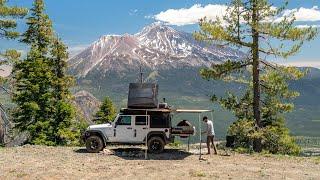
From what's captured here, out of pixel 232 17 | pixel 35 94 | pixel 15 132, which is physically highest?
pixel 232 17

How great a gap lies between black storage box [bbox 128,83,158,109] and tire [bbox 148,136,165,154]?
6.11 feet

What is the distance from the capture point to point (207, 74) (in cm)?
3491

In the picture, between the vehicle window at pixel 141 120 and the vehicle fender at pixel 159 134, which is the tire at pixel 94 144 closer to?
the vehicle window at pixel 141 120

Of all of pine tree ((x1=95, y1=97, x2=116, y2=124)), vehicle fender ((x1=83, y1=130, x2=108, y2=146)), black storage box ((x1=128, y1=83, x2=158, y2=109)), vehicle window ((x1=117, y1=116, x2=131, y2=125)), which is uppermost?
black storage box ((x1=128, y1=83, x2=158, y2=109))

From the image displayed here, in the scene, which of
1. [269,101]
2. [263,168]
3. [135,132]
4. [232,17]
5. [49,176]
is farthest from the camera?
[269,101]

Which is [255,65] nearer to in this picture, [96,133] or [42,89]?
[96,133]

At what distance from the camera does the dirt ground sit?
23.0 m

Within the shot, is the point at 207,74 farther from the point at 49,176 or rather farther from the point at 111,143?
the point at 49,176

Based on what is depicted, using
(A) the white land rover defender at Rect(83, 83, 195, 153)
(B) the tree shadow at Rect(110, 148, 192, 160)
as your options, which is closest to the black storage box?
(A) the white land rover defender at Rect(83, 83, 195, 153)

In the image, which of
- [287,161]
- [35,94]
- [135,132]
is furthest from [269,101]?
[35,94]

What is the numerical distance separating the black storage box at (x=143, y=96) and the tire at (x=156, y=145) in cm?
186

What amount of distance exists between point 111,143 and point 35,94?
2118 cm

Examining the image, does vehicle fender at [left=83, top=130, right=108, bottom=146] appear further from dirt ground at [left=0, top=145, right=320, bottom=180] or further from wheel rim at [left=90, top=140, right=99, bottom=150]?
dirt ground at [left=0, top=145, right=320, bottom=180]

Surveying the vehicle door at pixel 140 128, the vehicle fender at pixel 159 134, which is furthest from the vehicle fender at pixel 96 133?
the vehicle fender at pixel 159 134
